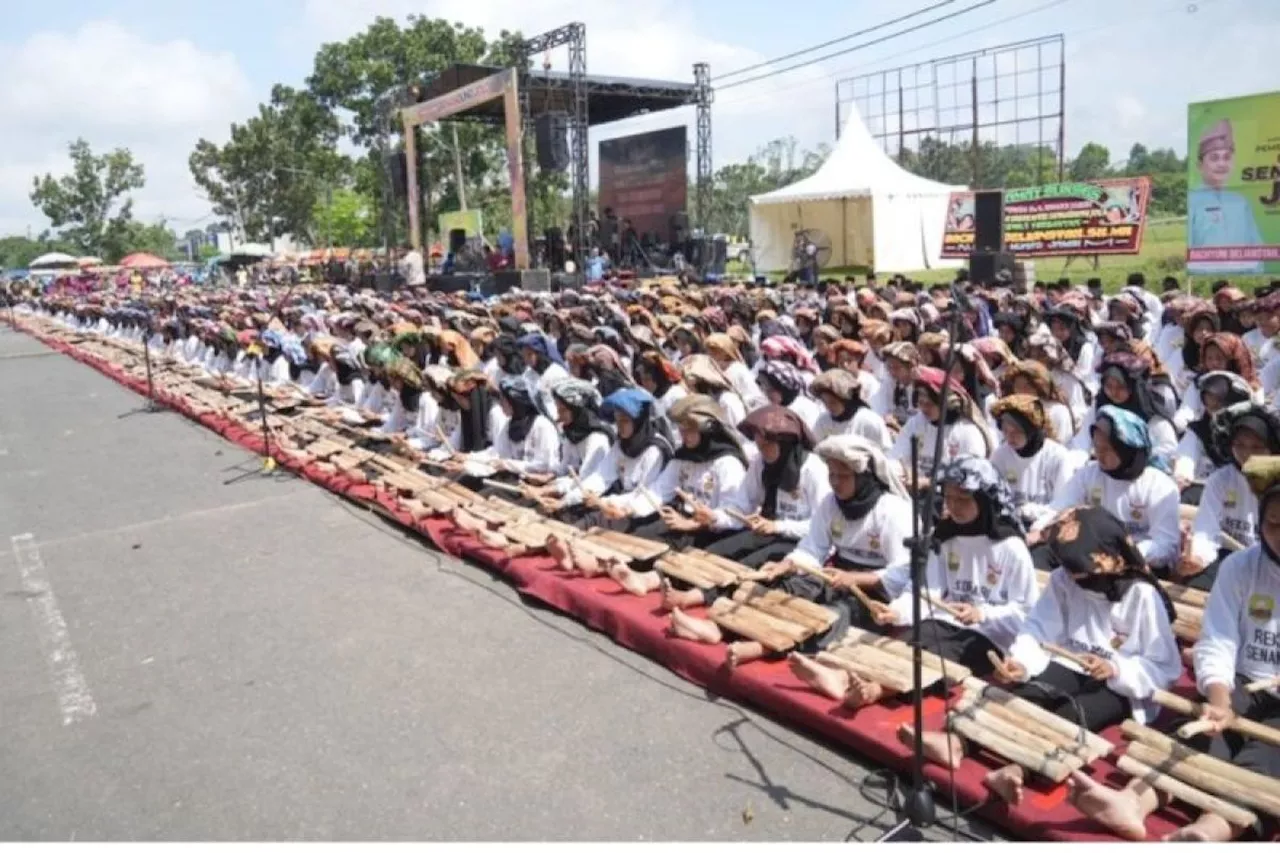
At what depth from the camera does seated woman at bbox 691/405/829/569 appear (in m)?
5.80

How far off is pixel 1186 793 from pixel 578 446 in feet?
16.6

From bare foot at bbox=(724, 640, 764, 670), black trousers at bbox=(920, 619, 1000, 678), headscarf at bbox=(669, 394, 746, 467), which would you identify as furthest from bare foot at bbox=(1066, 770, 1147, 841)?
headscarf at bbox=(669, 394, 746, 467)

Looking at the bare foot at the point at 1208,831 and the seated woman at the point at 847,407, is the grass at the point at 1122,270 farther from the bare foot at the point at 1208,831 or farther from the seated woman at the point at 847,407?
the bare foot at the point at 1208,831

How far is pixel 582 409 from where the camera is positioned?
24.7 ft

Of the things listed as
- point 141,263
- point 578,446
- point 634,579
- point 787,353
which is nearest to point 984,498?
point 634,579

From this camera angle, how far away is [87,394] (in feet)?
58.0

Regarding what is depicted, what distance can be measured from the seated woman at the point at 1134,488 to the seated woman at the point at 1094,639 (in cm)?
92

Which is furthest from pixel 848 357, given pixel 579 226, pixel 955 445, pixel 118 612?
pixel 579 226

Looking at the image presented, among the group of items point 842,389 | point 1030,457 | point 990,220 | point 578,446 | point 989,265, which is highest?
point 990,220

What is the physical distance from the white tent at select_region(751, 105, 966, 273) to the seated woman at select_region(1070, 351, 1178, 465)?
21377 millimetres

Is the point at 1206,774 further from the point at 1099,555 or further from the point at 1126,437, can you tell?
the point at 1126,437

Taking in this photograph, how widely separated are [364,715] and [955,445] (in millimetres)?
4007

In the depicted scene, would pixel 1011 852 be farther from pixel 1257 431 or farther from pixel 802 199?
pixel 802 199

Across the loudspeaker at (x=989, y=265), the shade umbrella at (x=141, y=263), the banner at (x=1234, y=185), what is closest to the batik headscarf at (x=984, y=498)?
the banner at (x=1234, y=185)
